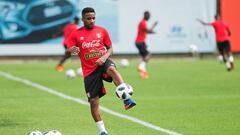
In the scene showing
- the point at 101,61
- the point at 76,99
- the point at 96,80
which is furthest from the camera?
the point at 76,99

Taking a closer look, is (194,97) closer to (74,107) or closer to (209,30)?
(74,107)

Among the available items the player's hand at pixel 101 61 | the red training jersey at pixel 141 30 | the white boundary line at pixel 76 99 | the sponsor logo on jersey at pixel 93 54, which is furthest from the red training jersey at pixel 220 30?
the player's hand at pixel 101 61

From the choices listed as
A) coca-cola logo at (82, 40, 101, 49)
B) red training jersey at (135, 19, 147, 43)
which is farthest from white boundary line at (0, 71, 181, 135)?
red training jersey at (135, 19, 147, 43)

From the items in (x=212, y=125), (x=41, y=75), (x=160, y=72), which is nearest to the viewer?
(x=212, y=125)

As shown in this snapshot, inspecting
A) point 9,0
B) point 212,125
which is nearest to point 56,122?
point 212,125

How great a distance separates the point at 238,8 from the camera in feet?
149

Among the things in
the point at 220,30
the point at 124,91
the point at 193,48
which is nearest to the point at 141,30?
the point at 220,30

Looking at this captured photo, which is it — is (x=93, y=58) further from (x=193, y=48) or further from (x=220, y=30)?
(x=193, y=48)

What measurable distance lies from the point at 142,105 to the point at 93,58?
21.6ft

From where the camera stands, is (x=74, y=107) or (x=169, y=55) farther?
(x=169, y=55)

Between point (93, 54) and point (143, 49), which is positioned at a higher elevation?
point (93, 54)

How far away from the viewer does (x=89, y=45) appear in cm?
1322

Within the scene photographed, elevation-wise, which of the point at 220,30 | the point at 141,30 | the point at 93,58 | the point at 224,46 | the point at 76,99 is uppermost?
the point at 93,58

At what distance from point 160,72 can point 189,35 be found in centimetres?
1137
